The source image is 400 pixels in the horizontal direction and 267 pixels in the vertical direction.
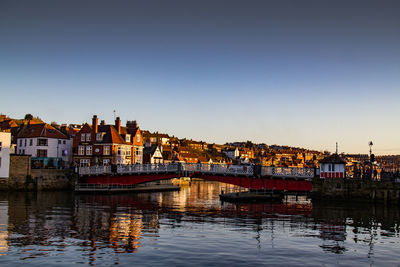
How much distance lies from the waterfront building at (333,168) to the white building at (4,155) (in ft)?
178

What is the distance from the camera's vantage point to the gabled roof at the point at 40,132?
311 feet

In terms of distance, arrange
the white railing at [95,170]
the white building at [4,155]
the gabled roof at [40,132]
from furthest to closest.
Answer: the gabled roof at [40,132] < the white railing at [95,170] < the white building at [4,155]

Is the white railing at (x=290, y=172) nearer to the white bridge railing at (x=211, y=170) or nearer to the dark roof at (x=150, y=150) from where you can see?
the white bridge railing at (x=211, y=170)

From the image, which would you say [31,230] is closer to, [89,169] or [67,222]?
[67,222]

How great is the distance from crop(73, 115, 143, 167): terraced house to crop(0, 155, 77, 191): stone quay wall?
13.6m

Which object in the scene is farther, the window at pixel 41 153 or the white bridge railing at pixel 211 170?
the window at pixel 41 153

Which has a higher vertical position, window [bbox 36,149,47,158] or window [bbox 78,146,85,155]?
window [bbox 78,146,85,155]

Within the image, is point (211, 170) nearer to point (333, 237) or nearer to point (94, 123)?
point (333, 237)

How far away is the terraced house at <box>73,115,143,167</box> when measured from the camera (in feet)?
312

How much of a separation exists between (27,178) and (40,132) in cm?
1985

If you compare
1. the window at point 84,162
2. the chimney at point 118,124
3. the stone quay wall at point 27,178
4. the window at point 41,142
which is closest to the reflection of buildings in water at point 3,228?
the stone quay wall at point 27,178

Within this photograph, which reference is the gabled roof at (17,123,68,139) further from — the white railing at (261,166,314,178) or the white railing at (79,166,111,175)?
the white railing at (261,166,314,178)

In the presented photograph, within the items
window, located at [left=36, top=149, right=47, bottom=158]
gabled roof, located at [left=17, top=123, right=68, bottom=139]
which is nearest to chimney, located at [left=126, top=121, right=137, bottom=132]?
gabled roof, located at [left=17, top=123, right=68, bottom=139]

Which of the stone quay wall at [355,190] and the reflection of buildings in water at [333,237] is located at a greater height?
the stone quay wall at [355,190]
